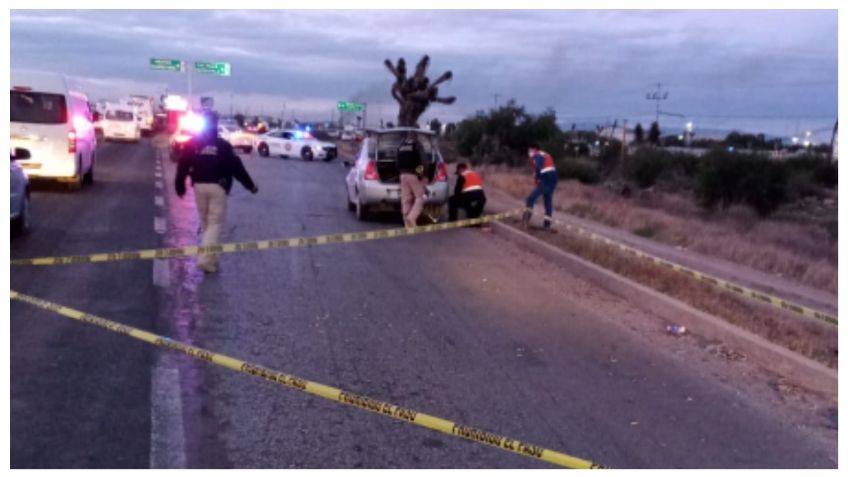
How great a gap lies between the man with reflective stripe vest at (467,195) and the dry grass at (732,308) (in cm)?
306

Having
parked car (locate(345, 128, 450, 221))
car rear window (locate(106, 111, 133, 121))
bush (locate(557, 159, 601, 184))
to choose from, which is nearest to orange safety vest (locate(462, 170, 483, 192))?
parked car (locate(345, 128, 450, 221))

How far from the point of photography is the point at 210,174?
10.1 metres

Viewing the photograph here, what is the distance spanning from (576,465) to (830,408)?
315cm

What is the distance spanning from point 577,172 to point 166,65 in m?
32.6

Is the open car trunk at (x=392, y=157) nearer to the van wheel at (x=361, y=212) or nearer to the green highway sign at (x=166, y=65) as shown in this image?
Result: the van wheel at (x=361, y=212)

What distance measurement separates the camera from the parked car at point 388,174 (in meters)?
16.0

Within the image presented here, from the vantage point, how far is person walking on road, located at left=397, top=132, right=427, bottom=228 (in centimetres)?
1462

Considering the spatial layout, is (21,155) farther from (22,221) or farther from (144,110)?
(144,110)

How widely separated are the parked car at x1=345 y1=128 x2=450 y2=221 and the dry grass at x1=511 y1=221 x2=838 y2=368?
3.60 meters

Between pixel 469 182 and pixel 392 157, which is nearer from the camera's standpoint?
pixel 469 182

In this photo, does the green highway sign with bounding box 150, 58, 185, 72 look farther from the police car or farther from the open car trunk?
the open car trunk

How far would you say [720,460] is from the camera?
5.16 m

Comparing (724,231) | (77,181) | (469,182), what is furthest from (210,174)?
(724,231)

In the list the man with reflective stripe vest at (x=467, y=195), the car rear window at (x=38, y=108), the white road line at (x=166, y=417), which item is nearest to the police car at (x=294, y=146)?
the car rear window at (x=38, y=108)
